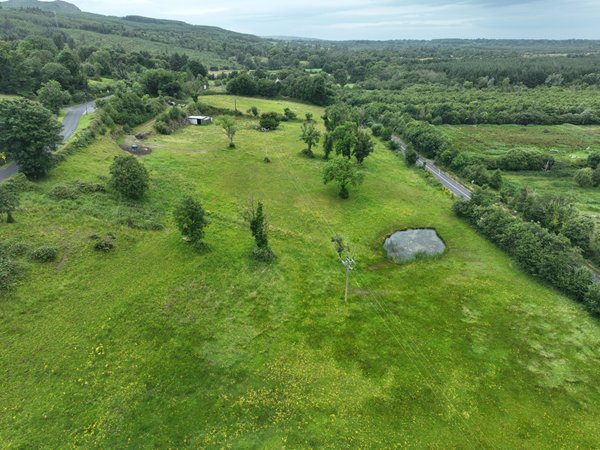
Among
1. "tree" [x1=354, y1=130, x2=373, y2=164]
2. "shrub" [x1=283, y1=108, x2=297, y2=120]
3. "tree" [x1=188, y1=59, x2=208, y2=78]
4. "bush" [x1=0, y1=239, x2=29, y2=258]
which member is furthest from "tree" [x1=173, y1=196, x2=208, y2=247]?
"tree" [x1=188, y1=59, x2=208, y2=78]

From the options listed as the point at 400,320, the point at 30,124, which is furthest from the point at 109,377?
the point at 30,124

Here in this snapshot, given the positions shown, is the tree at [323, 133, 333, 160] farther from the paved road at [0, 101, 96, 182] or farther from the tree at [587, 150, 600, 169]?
the tree at [587, 150, 600, 169]

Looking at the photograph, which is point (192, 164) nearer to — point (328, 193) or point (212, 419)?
point (328, 193)

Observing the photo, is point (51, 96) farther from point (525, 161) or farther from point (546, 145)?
point (546, 145)

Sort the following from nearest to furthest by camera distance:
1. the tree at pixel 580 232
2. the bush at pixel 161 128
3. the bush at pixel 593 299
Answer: the bush at pixel 593 299 → the tree at pixel 580 232 → the bush at pixel 161 128

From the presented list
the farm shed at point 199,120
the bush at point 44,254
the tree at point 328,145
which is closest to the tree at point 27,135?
the bush at point 44,254

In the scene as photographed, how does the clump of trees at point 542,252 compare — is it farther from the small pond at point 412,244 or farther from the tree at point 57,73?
the tree at point 57,73

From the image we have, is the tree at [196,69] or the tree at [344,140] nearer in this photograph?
the tree at [344,140]

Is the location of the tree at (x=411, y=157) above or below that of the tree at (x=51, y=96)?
below

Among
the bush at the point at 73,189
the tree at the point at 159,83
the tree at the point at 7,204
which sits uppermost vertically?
the tree at the point at 159,83
